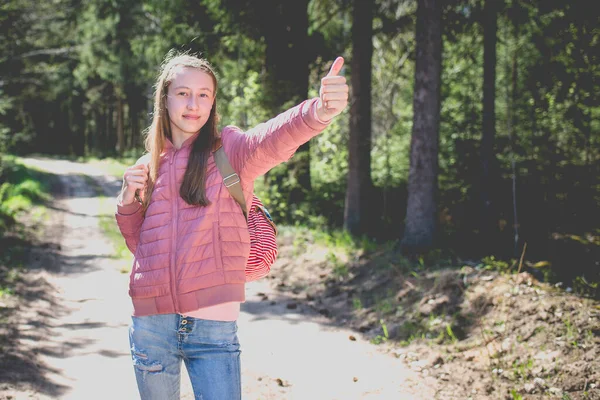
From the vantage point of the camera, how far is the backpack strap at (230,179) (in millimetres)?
2609

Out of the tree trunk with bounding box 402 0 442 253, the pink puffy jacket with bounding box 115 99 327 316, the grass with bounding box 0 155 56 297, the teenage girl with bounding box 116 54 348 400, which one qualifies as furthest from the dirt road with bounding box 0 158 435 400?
the pink puffy jacket with bounding box 115 99 327 316

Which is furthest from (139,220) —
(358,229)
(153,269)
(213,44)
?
(213,44)

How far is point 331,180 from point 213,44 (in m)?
4.64

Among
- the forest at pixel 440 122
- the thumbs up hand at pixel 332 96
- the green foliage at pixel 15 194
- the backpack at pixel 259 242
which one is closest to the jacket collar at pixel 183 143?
the backpack at pixel 259 242

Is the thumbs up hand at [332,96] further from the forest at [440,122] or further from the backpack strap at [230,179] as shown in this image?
the forest at [440,122]

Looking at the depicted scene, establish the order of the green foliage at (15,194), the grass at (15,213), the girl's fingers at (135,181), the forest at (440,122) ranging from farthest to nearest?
the green foliage at (15,194) < the grass at (15,213) < the forest at (440,122) < the girl's fingers at (135,181)

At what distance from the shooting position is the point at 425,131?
886 cm

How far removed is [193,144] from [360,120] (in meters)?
8.84

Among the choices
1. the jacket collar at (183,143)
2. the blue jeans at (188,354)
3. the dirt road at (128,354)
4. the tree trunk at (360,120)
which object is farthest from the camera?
the tree trunk at (360,120)

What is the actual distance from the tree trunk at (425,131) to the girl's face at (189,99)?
21.4 ft

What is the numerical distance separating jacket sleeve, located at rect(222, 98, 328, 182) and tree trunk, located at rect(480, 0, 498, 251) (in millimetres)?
8651

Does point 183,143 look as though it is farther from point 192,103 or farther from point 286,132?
point 286,132

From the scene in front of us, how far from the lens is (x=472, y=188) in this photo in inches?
461

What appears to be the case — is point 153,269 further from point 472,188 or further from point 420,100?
point 472,188
